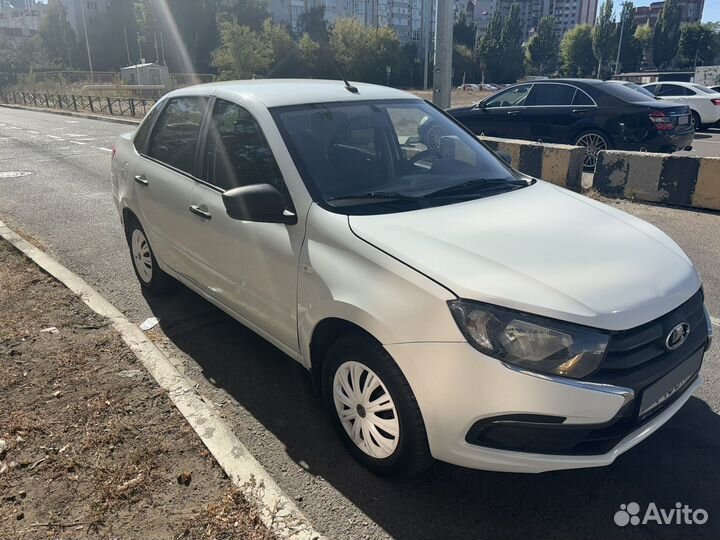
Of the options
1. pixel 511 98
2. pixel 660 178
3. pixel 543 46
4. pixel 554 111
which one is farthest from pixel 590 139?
pixel 543 46

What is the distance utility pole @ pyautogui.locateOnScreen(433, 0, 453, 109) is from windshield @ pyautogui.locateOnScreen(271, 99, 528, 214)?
7.47m

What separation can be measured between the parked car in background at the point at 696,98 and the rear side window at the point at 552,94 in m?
9.66

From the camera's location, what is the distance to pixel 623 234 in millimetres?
2934

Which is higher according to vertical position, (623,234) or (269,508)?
(623,234)

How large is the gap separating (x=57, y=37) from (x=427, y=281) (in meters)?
114

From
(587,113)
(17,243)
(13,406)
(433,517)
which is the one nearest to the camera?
(433,517)

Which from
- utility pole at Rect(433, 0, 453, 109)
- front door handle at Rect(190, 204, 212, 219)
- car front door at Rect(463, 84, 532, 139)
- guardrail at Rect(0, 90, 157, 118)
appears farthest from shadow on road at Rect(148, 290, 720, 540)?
guardrail at Rect(0, 90, 157, 118)

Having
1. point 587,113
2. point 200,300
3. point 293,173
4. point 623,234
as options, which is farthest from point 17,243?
point 587,113

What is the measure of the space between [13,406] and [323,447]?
71.3 inches

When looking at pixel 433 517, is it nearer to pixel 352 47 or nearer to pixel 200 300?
pixel 200 300

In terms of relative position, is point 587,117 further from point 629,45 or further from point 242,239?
point 629,45

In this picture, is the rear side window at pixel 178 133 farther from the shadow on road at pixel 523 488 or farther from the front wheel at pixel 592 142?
the front wheel at pixel 592 142

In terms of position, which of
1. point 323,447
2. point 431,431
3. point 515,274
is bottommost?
point 323,447

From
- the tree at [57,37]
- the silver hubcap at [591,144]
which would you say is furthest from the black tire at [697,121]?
the tree at [57,37]
